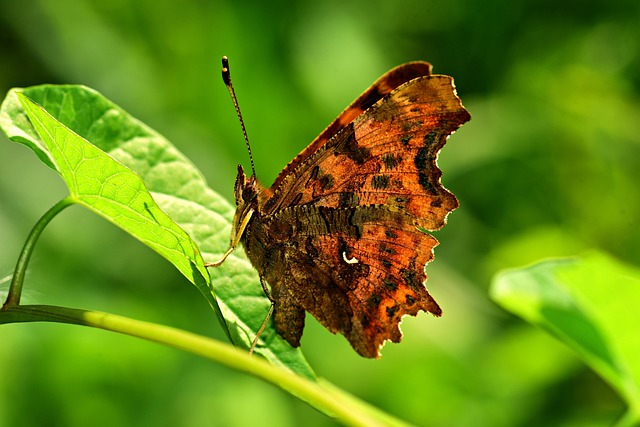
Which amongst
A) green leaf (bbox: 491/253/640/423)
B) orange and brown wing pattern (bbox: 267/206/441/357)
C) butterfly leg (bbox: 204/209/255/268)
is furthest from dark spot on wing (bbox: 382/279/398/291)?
green leaf (bbox: 491/253/640/423)

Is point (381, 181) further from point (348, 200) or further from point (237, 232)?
point (237, 232)

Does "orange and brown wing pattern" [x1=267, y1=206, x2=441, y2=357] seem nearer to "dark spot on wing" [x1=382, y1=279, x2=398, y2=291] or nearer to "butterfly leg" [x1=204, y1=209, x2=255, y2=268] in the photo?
"dark spot on wing" [x1=382, y1=279, x2=398, y2=291]

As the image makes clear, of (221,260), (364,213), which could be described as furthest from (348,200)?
(221,260)

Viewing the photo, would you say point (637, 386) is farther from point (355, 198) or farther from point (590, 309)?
point (355, 198)

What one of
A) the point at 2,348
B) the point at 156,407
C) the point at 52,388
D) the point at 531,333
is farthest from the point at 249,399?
the point at 531,333

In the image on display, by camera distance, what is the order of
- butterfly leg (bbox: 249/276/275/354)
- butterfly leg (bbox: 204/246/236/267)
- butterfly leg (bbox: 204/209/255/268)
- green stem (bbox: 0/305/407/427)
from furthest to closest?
1. butterfly leg (bbox: 204/209/255/268)
2. butterfly leg (bbox: 204/246/236/267)
3. butterfly leg (bbox: 249/276/275/354)
4. green stem (bbox: 0/305/407/427)

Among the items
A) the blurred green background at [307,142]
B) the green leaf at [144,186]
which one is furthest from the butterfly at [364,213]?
the blurred green background at [307,142]
